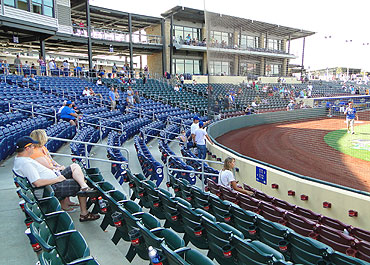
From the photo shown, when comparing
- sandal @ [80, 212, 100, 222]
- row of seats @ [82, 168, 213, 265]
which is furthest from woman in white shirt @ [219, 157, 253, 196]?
sandal @ [80, 212, 100, 222]

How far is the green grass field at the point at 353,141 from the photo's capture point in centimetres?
1171

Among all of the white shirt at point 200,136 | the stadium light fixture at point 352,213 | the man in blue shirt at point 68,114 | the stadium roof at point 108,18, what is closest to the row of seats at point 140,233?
the stadium light fixture at point 352,213

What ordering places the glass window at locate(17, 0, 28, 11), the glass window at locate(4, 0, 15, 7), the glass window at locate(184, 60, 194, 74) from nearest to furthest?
1. the glass window at locate(4, 0, 15, 7)
2. the glass window at locate(17, 0, 28, 11)
3. the glass window at locate(184, 60, 194, 74)

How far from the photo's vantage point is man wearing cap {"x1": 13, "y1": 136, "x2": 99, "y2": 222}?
4.04 m

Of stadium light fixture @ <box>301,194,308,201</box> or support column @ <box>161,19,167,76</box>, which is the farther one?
support column @ <box>161,19,167,76</box>

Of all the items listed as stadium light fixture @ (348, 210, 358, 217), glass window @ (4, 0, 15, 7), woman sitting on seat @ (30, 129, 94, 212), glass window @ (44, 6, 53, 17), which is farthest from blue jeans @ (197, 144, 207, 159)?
glass window @ (44, 6, 53, 17)

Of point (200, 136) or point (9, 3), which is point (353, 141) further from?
point (9, 3)

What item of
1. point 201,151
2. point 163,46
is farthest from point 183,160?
point 163,46

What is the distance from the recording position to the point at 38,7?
19.4 m

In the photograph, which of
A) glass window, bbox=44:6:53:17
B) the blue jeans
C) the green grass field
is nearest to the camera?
the blue jeans

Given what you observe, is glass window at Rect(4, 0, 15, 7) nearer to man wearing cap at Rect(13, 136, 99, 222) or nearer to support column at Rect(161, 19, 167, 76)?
support column at Rect(161, 19, 167, 76)

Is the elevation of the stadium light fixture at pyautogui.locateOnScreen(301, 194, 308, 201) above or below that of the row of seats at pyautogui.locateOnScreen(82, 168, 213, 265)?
→ below

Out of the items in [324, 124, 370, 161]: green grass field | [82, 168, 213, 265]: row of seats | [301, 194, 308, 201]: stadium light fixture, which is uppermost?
[82, 168, 213, 265]: row of seats

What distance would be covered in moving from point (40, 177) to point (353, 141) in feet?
45.7
